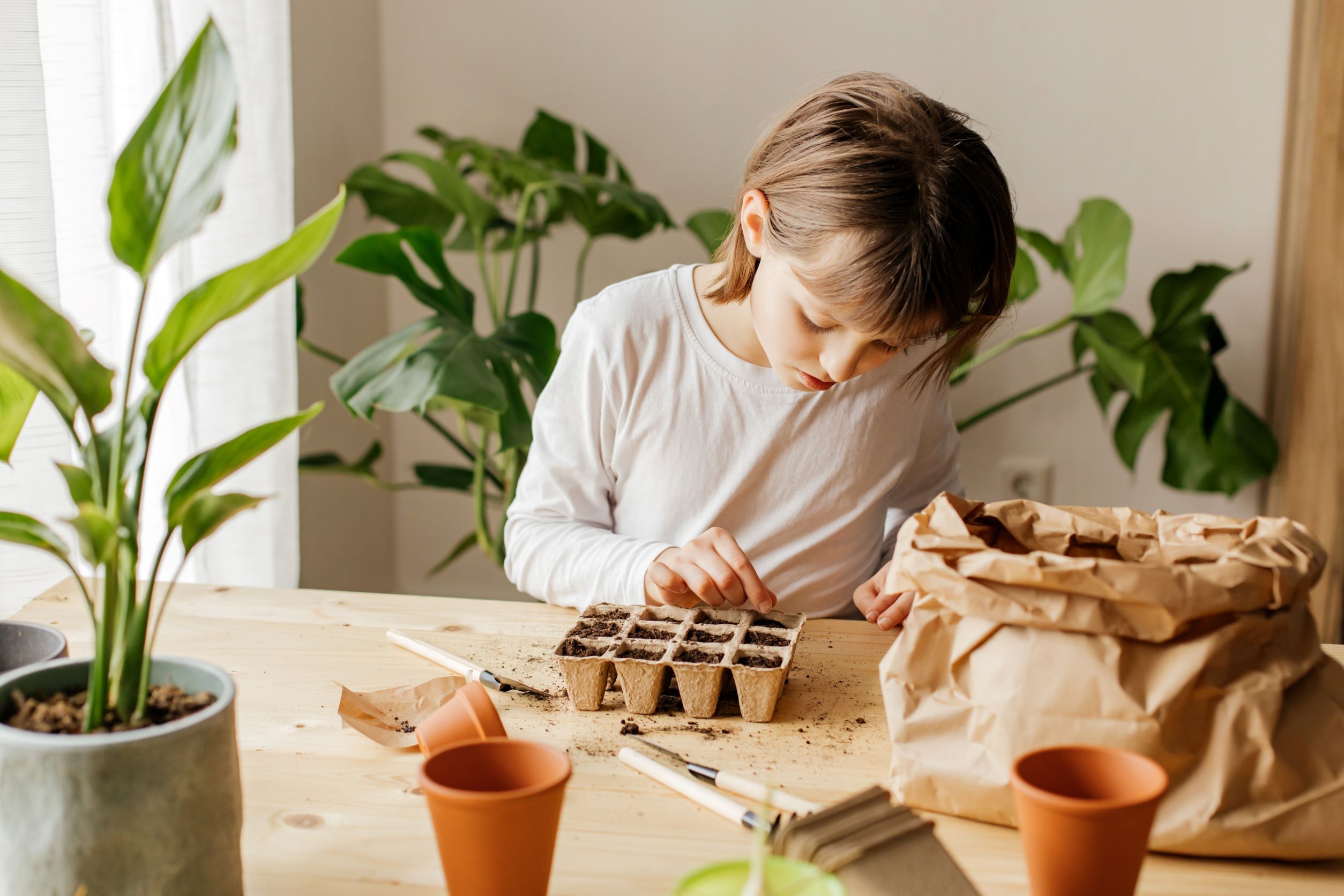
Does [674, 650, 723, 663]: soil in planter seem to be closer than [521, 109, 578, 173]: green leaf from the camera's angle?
Yes

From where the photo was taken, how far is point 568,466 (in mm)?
1276

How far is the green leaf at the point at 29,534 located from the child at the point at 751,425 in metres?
0.56

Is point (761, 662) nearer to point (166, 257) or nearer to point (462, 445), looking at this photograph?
point (166, 257)

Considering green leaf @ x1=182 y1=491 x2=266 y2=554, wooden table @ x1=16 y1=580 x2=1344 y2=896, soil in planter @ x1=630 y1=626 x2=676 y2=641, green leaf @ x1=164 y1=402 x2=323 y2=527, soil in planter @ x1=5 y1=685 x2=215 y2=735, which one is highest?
green leaf @ x1=164 y1=402 x2=323 y2=527

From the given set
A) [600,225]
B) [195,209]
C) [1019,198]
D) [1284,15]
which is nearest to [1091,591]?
[195,209]

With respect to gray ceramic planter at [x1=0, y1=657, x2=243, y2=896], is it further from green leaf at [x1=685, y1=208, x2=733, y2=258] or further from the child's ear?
green leaf at [x1=685, y1=208, x2=733, y2=258]

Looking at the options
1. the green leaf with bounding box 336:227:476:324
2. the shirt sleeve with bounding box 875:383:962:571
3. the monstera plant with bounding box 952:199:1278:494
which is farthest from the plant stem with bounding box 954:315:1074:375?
the green leaf with bounding box 336:227:476:324

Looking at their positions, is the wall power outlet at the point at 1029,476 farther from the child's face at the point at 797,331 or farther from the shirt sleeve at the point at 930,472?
the child's face at the point at 797,331

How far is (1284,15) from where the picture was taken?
82.5 inches

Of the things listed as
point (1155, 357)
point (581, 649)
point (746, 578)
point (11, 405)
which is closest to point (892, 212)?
point (746, 578)

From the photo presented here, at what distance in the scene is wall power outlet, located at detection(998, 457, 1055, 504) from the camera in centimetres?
232

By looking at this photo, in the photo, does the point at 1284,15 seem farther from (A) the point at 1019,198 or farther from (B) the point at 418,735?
(B) the point at 418,735

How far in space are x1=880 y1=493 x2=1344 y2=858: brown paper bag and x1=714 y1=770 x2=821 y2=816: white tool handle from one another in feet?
0.24

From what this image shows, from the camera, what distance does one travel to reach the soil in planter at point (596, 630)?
0.89 m
